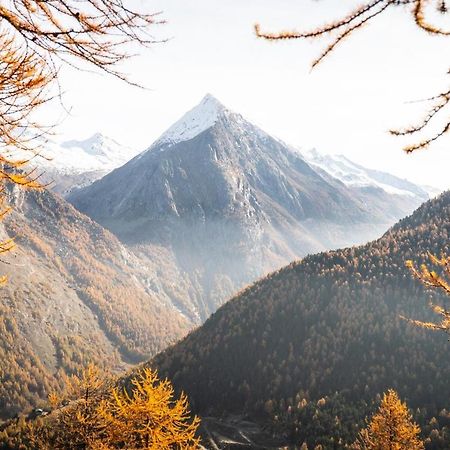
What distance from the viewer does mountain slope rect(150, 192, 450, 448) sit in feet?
343

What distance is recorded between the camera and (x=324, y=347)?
128875 mm

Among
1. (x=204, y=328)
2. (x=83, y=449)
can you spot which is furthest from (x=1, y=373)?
(x=83, y=449)

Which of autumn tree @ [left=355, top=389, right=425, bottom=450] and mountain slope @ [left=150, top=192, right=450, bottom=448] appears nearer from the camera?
autumn tree @ [left=355, top=389, right=425, bottom=450]

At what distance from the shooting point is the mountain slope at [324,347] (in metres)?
105

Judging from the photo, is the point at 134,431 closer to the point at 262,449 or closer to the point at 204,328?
the point at 262,449

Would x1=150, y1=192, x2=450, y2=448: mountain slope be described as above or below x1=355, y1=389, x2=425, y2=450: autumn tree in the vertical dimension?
below

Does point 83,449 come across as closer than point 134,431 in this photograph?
No

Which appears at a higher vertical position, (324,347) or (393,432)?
(393,432)

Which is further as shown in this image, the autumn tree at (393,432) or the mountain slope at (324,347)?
the mountain slope at (324,347)

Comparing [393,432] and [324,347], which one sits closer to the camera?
[393,432]

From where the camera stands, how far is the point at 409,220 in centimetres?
19850

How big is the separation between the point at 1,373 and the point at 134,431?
197 m

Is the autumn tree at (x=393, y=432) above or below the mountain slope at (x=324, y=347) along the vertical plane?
above

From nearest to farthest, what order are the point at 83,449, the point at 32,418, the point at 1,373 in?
the point at 83,449 → the point at 32,418 → the point at 1,373
